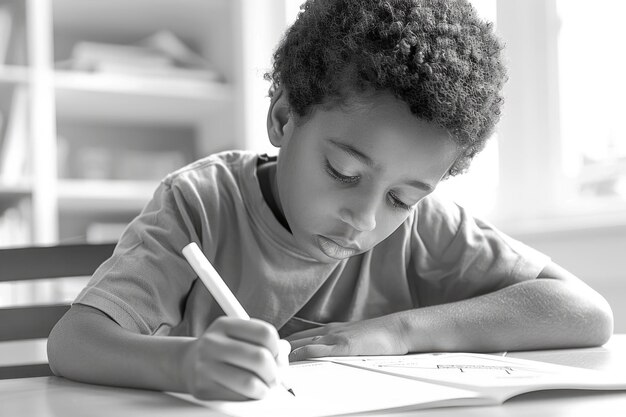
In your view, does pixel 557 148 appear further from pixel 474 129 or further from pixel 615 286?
pixel 474 129

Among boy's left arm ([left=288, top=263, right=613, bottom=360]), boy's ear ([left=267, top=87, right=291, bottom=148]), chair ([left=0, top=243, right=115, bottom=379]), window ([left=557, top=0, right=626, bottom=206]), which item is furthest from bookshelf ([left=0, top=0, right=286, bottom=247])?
boy's left arm ([left=288, top=263, right=613, bottom=360])

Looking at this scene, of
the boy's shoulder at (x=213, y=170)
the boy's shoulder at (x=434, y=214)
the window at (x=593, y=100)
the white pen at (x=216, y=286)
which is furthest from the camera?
the window at (x=593, y=100)

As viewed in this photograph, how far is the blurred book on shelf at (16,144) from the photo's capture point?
245 cm

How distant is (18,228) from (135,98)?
57 cm

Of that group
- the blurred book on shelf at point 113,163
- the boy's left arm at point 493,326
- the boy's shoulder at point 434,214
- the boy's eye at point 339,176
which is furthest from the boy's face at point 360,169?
the blurred book on shelf at point 113,163

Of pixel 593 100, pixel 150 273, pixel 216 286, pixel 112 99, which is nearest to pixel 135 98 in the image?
pixel 112 99

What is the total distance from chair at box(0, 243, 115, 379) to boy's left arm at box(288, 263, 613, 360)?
326mm

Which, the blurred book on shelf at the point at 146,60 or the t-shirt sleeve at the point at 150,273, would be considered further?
the blurred book on shelf at the point at 146,60

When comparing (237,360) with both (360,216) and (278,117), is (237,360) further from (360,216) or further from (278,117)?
(278,117)

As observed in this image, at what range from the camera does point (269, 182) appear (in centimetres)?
111

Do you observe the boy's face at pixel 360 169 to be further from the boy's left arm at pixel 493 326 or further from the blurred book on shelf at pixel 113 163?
the blurred book on shelf at pixel 113 163

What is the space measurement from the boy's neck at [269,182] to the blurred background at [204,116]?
1.06 metres

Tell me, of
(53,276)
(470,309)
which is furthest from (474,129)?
(53,276)

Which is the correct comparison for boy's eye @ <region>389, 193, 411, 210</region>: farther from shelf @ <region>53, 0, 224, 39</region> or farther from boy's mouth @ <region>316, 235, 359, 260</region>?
shelf @ <region>53, 0, 224, 39</region>
